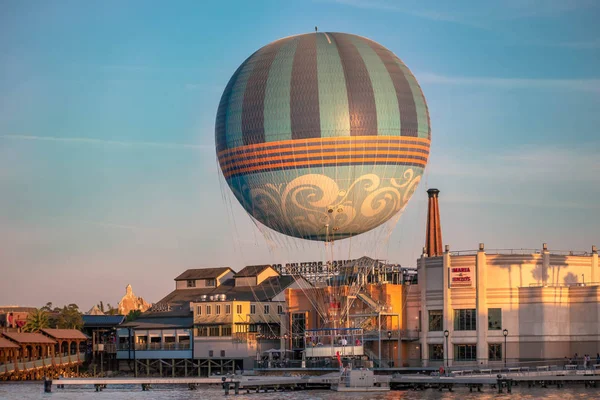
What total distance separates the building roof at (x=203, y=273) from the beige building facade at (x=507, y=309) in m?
33.2

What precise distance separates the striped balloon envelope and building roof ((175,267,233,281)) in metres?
39.9

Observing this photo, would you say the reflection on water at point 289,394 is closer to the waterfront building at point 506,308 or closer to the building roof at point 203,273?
the waterfront building at point 506,308

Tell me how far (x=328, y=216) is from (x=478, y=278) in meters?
16.3

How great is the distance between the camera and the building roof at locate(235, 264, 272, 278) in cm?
11781

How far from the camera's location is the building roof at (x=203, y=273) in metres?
122

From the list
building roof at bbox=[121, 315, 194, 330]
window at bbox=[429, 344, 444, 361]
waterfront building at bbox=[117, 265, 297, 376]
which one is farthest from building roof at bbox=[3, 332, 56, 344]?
window at bbox=[429, 344, 444, 361]

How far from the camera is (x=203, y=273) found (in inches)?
4855

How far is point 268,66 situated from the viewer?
3105 inches

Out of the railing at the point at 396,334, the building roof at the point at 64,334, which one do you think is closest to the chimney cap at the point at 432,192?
the railing at the point at 396,334

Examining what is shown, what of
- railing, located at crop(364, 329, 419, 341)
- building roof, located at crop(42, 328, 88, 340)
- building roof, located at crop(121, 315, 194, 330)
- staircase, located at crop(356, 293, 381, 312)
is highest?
staircase, located at crop(356, 293, 381, 312)

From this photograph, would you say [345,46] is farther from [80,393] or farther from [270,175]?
[80,393]

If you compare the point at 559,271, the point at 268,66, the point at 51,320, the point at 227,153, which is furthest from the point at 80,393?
the point at 51,320

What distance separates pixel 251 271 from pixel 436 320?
2994 centimetres

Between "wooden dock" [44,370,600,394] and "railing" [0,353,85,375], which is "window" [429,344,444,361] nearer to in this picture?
"wooden dock" [44,370,600,394]
